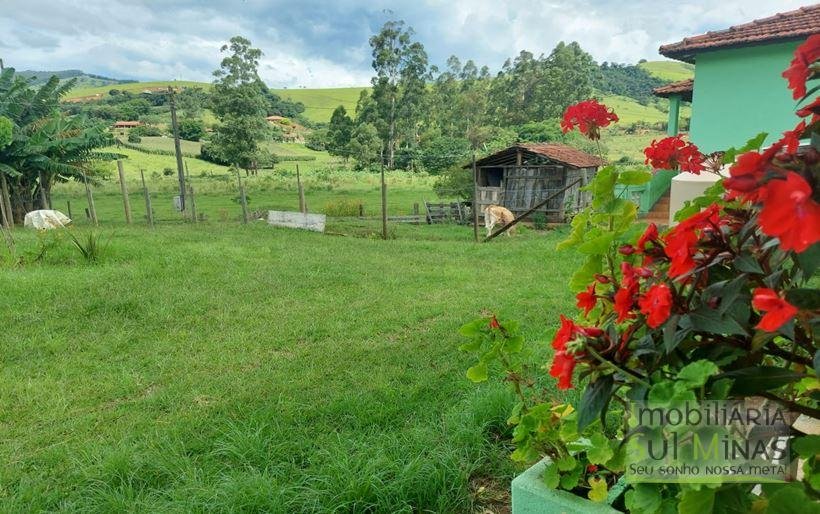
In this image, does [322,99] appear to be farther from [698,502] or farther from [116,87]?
[698,502]

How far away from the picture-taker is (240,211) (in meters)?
17.0

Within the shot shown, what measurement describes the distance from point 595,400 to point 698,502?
0.70 feet

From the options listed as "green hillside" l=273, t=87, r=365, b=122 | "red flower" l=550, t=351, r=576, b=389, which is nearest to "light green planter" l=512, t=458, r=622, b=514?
"red flower" l=550, t=351, r=576, b=389

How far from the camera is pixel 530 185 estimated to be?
628 inches

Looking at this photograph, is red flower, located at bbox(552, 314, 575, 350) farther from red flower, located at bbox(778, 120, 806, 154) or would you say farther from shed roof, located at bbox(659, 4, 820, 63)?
shed roof, located at bbox(659, 4, 820, 63)

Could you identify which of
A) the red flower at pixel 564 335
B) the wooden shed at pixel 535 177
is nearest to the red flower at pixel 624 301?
the red flower at pixel 564 335

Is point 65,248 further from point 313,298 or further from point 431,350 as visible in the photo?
point 431,350

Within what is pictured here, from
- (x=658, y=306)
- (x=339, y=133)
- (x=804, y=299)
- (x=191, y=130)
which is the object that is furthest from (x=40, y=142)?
(x=191, y=130)

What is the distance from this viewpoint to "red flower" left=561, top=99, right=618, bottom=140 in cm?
171

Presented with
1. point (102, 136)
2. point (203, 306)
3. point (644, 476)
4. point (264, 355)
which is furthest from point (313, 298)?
point (102, 136)

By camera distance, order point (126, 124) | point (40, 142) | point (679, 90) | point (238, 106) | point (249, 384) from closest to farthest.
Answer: point (249, 384) → point (679, 90) → point (40, 142) → point (238, 106) → point (126, 124)

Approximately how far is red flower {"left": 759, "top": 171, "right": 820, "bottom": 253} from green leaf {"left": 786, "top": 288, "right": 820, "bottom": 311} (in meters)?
0.20

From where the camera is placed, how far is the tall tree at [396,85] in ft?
127

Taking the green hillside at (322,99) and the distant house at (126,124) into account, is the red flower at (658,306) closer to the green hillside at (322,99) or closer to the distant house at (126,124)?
the distant house at (126,124)
